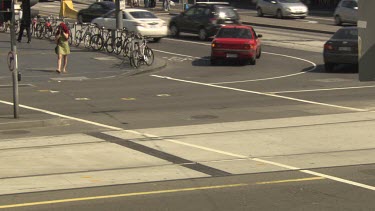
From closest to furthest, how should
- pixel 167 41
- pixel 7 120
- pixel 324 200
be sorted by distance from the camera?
pixel 324 200, pixel 7 120, pixel 167 41

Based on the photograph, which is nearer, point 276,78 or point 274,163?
point 274,163

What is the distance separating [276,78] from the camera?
90.8 ft

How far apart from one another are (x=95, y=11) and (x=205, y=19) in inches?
393

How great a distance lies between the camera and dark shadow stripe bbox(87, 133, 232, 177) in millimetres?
12367

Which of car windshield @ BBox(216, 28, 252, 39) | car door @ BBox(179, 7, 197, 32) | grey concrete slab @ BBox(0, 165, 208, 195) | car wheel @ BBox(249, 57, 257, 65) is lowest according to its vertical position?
car wheel @ BBox(249, 57, 257, 65)

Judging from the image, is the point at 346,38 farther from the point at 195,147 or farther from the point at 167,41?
the point at 195,147

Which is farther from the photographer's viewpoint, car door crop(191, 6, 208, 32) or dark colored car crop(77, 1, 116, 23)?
dark colored car crop(77, 1, 116, 23)

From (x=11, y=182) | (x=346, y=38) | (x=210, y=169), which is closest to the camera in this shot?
(x=11, y=182)

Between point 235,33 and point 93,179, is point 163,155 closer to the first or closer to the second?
point 93,179

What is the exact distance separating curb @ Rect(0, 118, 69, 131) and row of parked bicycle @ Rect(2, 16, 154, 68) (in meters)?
12.5

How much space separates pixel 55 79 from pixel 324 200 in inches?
702

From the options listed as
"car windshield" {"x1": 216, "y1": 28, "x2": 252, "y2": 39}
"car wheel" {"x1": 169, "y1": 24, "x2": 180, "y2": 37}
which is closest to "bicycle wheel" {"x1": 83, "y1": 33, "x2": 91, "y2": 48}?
"car windshield" {"x1": 216, "y1": 28, "x2": 252, "y2": 39}

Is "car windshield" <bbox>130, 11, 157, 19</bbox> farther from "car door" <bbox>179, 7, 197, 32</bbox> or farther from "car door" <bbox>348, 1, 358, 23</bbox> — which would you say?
"car door" <bbox>348, 1, 358, 23</bbox>

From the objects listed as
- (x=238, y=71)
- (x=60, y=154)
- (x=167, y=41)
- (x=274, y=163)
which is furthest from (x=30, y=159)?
(x=167, y=41)
